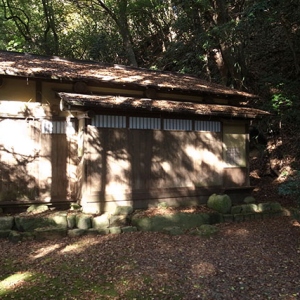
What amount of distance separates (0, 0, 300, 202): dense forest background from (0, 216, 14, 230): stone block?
251 inches

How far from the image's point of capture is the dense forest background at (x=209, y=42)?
12.2m

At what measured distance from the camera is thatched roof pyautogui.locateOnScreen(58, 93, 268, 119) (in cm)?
831

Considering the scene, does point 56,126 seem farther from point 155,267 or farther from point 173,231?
point 155,267

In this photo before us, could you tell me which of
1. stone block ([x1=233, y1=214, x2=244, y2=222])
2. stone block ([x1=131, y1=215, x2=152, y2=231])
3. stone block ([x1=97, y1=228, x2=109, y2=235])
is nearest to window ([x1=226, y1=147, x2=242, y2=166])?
stone block ([x1=233, y1=214, x2=244, y2=222])

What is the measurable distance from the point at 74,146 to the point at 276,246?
607 centimetres

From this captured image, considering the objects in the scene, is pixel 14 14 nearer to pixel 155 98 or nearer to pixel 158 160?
pixel 155 98

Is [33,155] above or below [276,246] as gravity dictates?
above

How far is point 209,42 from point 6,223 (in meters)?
10.1

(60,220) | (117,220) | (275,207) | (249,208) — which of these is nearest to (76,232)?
(60,220)

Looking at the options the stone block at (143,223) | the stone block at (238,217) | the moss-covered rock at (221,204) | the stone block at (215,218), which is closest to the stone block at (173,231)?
the stone block at (143,223)

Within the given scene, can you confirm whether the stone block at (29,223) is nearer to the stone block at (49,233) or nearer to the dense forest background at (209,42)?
the stone block at (49,233)

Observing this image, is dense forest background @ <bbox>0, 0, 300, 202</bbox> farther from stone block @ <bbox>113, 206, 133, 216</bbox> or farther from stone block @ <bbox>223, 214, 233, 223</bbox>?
stone block @ <bbox>113, 206, 133, 216</bbox>

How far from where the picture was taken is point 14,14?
21.6 metres

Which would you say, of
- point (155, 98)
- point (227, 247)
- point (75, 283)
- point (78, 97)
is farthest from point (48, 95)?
point (227, 247)
